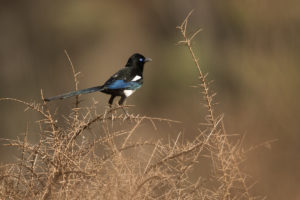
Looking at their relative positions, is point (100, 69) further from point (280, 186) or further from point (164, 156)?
point (164, 156)

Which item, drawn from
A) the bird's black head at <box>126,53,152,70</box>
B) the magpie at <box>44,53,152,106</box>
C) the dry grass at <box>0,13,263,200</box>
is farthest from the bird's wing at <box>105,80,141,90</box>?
the dry grass at <box>0,13,263,200</box>

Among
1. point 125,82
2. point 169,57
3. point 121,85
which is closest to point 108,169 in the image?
point 121,85

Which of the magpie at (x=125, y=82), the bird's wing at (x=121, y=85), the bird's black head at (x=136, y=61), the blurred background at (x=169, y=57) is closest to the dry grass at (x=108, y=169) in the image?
the magpie at (x=125, y=82)

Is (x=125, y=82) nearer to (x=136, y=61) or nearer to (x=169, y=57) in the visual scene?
(x=136, y=61)

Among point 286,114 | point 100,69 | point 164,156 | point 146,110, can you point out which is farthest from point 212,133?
point 100,69

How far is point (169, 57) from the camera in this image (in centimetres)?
1625

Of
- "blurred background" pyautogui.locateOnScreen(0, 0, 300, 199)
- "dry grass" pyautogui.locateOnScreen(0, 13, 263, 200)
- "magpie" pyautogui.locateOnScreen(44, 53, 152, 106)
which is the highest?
"dry grass" pyautogui.locateOnScreen(0, 13, 263, 200)

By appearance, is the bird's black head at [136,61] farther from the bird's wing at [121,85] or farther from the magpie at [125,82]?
the bird's wing at [121,85]

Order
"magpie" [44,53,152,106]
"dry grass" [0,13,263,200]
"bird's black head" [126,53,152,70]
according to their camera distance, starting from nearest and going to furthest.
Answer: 1. "dry grass" [0,13,263,200]
2. "magpie" [44,53,152,106]
3. "bird's black head" [126,53,152,70]

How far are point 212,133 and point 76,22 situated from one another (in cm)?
1425

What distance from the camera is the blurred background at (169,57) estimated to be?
8.59m

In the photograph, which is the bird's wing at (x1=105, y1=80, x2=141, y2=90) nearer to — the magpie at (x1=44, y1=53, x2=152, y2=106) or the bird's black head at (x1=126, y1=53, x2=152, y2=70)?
the magpie at (x1=44, y1=53, x2=152, y2=106)

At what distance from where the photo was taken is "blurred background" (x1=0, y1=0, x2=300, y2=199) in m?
8.59

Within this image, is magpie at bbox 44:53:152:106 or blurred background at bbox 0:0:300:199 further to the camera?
blurred background at bbox 0:0:300:199
